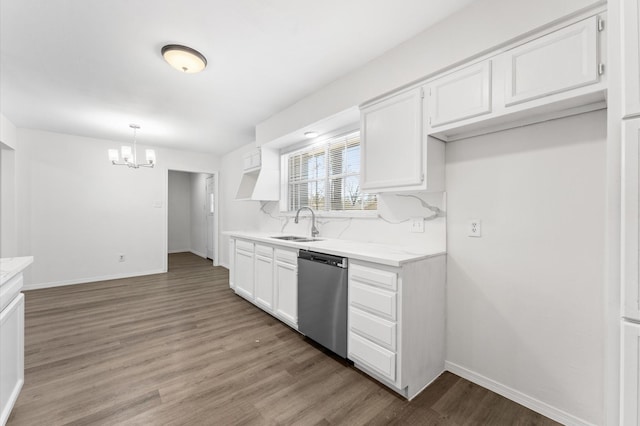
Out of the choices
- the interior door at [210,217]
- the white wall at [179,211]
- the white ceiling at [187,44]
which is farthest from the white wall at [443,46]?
the white wall at [179,211]

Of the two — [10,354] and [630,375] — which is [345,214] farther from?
[10,354]

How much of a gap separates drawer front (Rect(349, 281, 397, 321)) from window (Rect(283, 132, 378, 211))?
40.4 inches

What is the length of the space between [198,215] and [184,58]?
6.23m

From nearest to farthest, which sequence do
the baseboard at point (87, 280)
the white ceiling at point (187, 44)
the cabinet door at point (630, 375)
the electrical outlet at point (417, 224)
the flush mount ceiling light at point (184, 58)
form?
the cabinet door at point (630, 375) → the white ceiling at point (187, 44) → the flush mount ceiling light at point (184, 58) → the electrical outlet at point (417, 224) → the baseboard at point (87, 280)

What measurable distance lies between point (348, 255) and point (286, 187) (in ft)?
7.54

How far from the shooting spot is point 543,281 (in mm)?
1648

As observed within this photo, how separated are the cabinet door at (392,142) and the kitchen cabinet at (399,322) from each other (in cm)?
67

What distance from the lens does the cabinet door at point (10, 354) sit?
1.37 meters

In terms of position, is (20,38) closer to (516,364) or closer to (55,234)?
(55,234)

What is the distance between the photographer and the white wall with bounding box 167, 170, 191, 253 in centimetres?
799

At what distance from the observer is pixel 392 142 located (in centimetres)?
210

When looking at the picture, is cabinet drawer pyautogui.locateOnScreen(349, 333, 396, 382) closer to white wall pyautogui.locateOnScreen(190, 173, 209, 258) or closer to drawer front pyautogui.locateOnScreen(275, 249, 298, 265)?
drawer front pyautogui.locateOnScreen(275, 249, 298, 265)

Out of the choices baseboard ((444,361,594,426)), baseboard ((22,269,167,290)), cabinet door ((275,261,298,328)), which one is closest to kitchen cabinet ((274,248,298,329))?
cabinet door ((275,261,298,328))

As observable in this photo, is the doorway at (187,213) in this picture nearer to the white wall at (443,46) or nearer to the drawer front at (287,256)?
the drawer front at (287,256)
